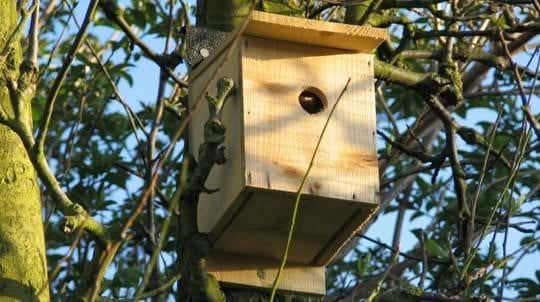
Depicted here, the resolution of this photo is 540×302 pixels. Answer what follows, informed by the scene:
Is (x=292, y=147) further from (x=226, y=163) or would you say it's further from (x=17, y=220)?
(x=17, y=220)

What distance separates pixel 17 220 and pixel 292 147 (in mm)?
763

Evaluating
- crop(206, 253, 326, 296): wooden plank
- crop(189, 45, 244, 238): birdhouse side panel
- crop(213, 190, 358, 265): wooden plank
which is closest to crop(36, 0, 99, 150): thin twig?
crop(189, 45, 244, 238): birdhouse side panel

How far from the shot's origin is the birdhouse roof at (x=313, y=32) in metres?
3.44

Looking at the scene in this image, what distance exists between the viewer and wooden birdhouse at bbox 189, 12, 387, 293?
3.31m

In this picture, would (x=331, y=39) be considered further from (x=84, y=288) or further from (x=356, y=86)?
(x=84, y=288)

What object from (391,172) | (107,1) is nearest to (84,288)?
(107,1)

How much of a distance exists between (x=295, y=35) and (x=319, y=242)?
1.89ft

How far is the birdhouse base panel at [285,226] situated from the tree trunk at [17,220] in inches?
21.1

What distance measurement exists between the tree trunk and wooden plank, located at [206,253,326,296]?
Result: 2.10 ft

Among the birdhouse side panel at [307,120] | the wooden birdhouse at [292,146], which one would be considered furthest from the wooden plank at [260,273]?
the birdhouse side panel at [307,120]

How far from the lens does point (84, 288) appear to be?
2.45 m

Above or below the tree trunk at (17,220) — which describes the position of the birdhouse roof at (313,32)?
above

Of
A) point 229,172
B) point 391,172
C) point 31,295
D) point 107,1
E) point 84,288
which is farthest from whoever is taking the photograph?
point 391,172

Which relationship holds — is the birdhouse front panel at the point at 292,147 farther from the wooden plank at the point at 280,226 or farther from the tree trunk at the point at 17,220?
the tree trunk at the point at 17,220
